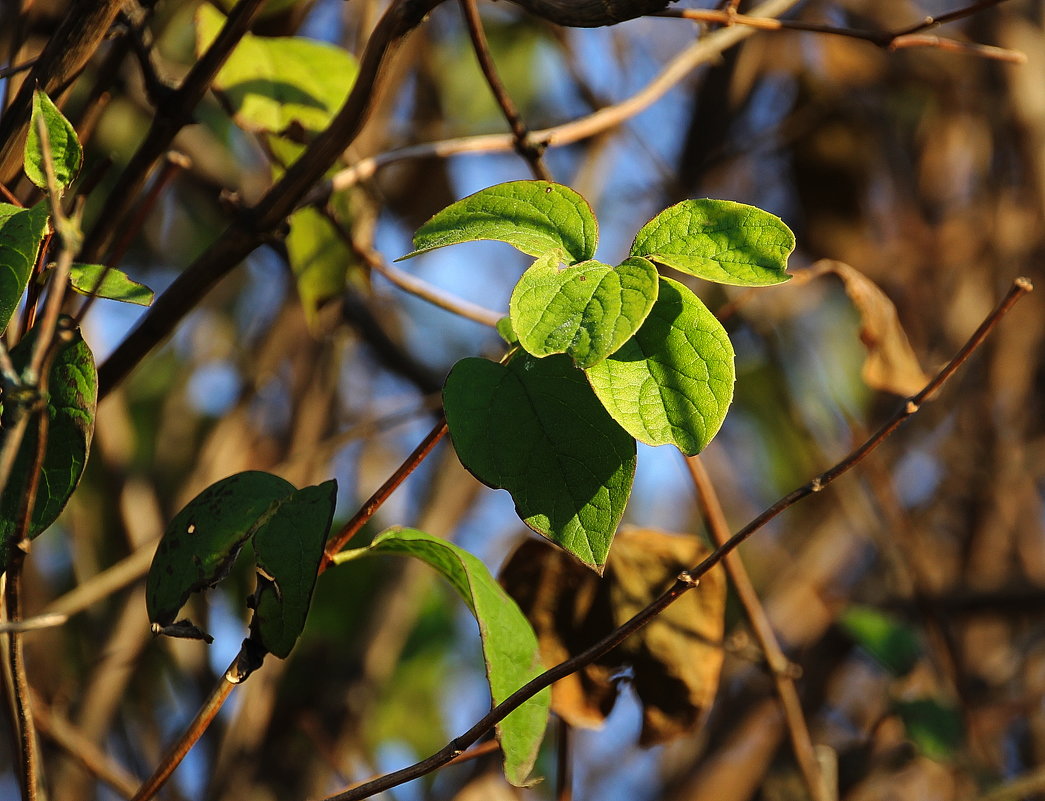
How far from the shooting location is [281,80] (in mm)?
792

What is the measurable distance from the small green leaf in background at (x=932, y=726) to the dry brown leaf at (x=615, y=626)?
44 centimetres

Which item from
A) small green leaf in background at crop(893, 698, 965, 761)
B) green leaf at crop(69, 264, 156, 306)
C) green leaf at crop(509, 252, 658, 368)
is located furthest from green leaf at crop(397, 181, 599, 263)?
small green leaf in background at crop(893, 698, 965, 761)

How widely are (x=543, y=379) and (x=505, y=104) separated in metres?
0.27

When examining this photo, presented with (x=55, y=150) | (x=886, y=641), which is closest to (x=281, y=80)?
(x=55, y=150)

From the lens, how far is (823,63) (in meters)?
1.79

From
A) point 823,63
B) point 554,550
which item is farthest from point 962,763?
point 823,63

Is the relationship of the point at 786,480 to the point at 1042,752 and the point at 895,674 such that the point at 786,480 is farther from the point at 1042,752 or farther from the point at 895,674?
the point at 895,674

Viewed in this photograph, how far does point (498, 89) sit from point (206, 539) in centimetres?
36

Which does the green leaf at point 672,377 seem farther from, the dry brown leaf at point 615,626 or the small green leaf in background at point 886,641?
the small green leaf in background at point 886,641

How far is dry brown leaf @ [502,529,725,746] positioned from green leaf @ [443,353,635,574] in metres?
0.25

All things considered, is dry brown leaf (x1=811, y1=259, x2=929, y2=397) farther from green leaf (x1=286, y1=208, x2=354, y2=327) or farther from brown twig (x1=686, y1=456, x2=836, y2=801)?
green leaf (x1=286, y1=208, x2=354, y2=327)

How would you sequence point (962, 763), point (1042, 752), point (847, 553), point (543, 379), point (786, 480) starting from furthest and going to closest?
point (786, 480) < point (847, 553) < point (1042, 752) < point (962, 763) < point (543, 379)

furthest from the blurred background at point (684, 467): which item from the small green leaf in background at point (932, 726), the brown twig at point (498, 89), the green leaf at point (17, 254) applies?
the green leaf at point (17, 254)

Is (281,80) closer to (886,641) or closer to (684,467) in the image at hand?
(684,467)
